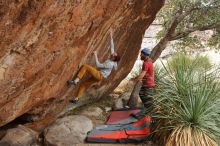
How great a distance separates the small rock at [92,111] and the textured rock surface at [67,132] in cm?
107

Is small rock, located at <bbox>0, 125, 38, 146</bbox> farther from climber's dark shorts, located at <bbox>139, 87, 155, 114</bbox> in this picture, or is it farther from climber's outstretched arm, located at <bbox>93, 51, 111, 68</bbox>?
climber's dark shorts, located at <bbox>139, 87, 155, 114</bbox>

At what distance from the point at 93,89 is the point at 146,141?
3196mm

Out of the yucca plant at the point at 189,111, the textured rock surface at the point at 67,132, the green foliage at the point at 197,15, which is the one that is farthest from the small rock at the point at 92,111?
the green foliage at the point at 197,15

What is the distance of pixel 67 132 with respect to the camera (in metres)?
9.84

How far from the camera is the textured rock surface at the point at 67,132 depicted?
9648 millimetres

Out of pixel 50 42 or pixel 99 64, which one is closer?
pixel 50 42

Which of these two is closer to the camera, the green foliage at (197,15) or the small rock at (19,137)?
the small rock at (19,137)

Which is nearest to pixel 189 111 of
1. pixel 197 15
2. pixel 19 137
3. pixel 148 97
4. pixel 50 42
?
pixel 148 97

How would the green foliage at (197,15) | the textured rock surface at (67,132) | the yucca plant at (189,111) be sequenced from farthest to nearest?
the green foliage at (197,15) < the textured rock surface at (67,132) < the yucca plant at (189,111)

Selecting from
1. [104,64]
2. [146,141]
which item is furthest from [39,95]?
[146,141]

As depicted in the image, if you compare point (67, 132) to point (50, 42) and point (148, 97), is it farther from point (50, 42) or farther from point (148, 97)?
point (50, 42)

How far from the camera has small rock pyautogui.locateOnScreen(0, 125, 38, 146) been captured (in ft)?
29.6

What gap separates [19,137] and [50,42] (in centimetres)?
299

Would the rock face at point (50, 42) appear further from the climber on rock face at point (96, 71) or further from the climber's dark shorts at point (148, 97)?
the climber's dark shorts at point (148, 97)
